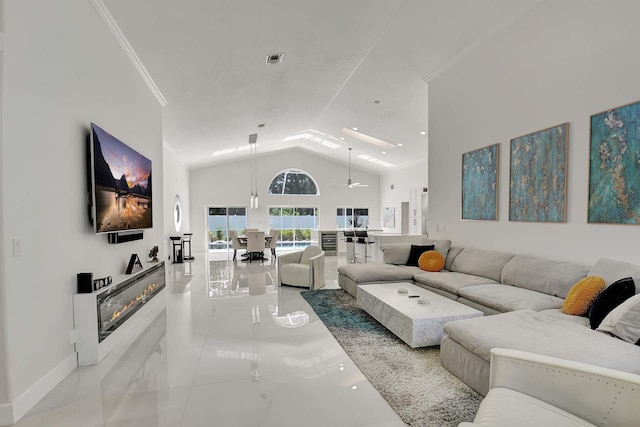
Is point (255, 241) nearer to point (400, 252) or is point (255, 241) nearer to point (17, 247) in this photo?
point (400, 252)

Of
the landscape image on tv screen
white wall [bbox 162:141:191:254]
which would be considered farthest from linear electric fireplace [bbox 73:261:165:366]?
white wall [bbox 162:141:191:254]

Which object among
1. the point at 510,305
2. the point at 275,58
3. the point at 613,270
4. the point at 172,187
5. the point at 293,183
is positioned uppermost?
the point at 275,58

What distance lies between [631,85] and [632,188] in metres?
0.91

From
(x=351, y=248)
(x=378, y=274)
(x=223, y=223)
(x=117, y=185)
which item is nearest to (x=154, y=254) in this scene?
(x=117, y=185)

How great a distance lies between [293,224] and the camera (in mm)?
12703

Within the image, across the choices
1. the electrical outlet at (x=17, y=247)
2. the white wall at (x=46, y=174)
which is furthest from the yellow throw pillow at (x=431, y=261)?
the electrical outlet at (x=17, y=247)

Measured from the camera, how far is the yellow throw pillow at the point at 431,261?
15.7ft

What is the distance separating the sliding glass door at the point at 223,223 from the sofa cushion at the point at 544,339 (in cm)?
1047

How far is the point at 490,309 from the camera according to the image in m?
3.20

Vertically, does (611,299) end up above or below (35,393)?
above

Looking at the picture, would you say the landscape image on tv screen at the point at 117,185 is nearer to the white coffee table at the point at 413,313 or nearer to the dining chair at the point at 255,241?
the white coffee table at the point at 413,313

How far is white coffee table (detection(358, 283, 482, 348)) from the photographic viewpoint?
290 cm

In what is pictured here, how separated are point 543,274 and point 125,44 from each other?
524cm

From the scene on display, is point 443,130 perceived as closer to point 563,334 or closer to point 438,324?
point 438,324
